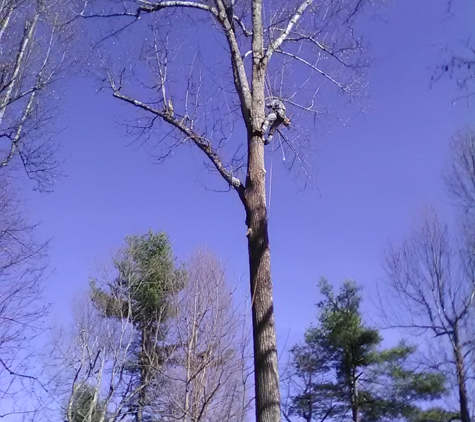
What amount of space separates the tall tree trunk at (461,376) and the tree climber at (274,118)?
8.79m

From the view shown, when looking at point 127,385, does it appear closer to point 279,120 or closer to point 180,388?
point 180,388

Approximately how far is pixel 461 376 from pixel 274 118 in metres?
9.54

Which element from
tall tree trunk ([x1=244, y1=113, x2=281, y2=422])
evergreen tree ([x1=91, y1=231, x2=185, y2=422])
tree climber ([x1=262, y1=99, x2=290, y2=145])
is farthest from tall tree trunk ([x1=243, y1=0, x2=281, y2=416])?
evergreen tree ([x1=91, y1=231, x2=185, y2=422])

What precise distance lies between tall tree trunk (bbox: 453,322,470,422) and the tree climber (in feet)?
28.8

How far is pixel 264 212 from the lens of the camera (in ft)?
15.9

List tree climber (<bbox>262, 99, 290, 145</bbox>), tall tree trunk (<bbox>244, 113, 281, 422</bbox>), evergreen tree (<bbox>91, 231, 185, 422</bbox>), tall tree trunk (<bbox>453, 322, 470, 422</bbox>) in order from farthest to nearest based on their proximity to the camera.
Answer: evergreen tree (<bbox>91, 231, 185, 422</bbox>) < tall tree trunk (<bbox>453, 322, 470, 422</bbox>) < tree climber (<bbox>262, 99, 290, 145</bbox>) < tall tree trunk (<bbox>244, 113, 281, 422</bbox>)

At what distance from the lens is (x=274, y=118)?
213 inches

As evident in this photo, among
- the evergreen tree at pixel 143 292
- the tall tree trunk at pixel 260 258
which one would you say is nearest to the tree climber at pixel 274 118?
the tall tree trunk at pixel 260 258

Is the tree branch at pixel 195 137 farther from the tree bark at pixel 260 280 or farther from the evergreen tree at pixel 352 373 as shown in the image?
the evergreen tree at pixel 352 373

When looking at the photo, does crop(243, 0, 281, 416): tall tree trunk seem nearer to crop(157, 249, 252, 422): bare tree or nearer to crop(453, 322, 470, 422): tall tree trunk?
crop(157, 249, 252, 422): bare tree

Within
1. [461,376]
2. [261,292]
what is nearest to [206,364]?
[261,292]

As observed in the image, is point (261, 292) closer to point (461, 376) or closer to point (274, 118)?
point (274, 118)

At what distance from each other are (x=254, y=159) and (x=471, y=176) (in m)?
7.71

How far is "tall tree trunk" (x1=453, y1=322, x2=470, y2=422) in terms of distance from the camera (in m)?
12.4
